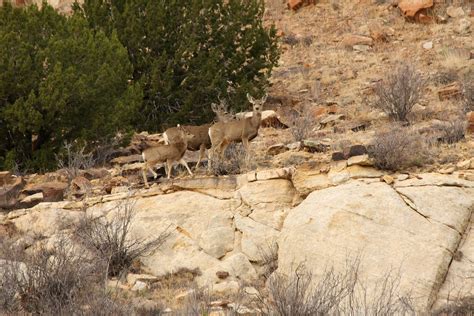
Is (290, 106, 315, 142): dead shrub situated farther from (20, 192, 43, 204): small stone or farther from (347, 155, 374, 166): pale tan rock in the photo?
(20, 192, 43, 204): small stone

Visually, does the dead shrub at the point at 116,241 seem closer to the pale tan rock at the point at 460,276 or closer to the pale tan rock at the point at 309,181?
the pale tan rock at the point at 309,181

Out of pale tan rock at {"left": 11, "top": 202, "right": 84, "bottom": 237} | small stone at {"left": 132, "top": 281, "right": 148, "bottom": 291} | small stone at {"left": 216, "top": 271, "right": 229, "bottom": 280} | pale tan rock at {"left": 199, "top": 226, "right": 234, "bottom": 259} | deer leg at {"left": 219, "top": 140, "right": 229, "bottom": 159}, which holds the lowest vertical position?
small stone at {"left": 216, "top": 271, "right": 229, "bottom": 280}

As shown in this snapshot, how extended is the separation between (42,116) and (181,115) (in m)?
5.28

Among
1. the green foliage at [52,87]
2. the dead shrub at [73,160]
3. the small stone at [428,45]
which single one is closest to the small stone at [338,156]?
the dead shrub at [73,160]

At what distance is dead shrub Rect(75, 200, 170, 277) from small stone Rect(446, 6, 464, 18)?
61.0 feet

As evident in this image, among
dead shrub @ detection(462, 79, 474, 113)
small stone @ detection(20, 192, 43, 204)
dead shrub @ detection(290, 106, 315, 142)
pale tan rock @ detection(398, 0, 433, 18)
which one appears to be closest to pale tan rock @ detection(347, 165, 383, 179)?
dead shrub @ detection(290, 106, 315, 142)

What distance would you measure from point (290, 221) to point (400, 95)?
7.51 meters

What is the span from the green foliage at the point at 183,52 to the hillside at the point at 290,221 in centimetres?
490

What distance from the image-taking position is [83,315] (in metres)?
8.94

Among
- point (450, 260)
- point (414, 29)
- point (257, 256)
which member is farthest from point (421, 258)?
point (414, 29)

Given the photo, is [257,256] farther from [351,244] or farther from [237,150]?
[237,150]

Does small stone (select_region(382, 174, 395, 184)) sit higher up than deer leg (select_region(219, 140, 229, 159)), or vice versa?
deer leg (select_region(219, 140, 229, 159))

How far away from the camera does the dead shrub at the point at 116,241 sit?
1210cm

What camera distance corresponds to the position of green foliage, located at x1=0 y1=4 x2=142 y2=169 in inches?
686
